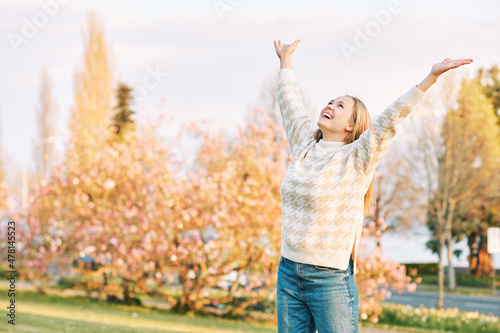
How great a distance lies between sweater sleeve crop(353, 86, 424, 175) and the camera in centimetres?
223

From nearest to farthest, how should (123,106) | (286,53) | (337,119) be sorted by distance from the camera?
(337,119) < (286,53) < (123,106)

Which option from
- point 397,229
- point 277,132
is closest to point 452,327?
point 277,132

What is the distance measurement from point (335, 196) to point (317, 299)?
0.44m

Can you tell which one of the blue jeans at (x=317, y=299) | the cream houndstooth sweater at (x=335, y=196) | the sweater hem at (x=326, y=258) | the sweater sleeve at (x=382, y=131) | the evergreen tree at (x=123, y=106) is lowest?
the blue jeans at (x=317, y=299)

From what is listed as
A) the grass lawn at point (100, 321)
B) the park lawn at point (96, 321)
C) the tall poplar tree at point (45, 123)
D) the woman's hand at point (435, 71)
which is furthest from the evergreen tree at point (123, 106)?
the woman's hand at point (435, 71)

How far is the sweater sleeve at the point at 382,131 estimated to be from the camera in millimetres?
2232

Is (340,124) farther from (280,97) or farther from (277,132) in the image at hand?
(277,132)

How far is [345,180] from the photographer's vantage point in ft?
7.70

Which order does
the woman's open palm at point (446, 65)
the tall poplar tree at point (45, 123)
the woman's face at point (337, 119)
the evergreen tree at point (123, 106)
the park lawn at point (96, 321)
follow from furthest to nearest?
the tall poplar tree at point (45, 123) → the evergreen tree at point (123, 106) → the park lawn at point (96, 321) → the woman's face at point (337, 119) → the woman's open palm at point (446, 65)

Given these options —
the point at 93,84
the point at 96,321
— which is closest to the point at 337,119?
the point at 96,321

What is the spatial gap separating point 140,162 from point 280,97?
8.97 m

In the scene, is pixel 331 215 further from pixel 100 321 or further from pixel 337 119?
pixel 100 321

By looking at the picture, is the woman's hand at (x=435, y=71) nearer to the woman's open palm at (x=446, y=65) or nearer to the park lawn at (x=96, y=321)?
the woman's open palm at (x=446, y=65)

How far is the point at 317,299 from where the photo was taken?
2.32m
